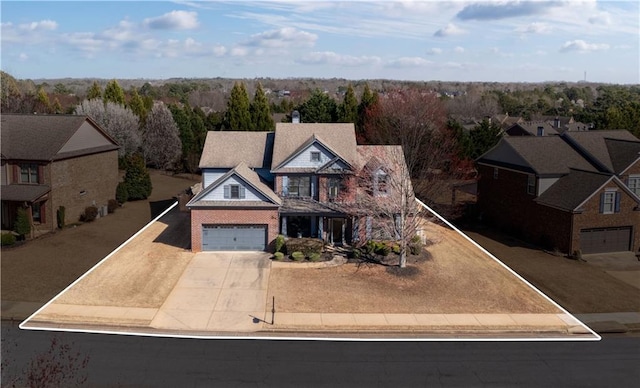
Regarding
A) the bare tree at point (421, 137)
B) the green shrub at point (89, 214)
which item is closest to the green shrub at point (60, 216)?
the green shrub at point (89, 214)

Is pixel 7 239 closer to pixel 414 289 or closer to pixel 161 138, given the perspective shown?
pixel 414 289

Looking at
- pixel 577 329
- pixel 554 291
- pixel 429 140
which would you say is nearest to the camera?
pixel 577 329

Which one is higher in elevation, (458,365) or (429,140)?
(429,140)

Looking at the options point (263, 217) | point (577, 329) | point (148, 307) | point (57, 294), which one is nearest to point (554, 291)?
point (577, 329)

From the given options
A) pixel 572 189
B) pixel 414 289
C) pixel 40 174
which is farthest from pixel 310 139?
pixel 40 174

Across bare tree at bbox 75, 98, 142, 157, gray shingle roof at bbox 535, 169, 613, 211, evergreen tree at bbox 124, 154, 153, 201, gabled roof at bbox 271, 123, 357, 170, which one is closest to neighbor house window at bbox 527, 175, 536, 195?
gray shingle roof at bbox 535, 169, 613, 211

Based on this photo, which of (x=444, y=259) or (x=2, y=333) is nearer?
(x=2, y=333)

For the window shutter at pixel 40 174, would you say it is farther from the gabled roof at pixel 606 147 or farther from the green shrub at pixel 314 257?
the gabled roof at pixel 606 147

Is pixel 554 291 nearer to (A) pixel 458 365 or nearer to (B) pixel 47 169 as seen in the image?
(A) pixel 458 365
